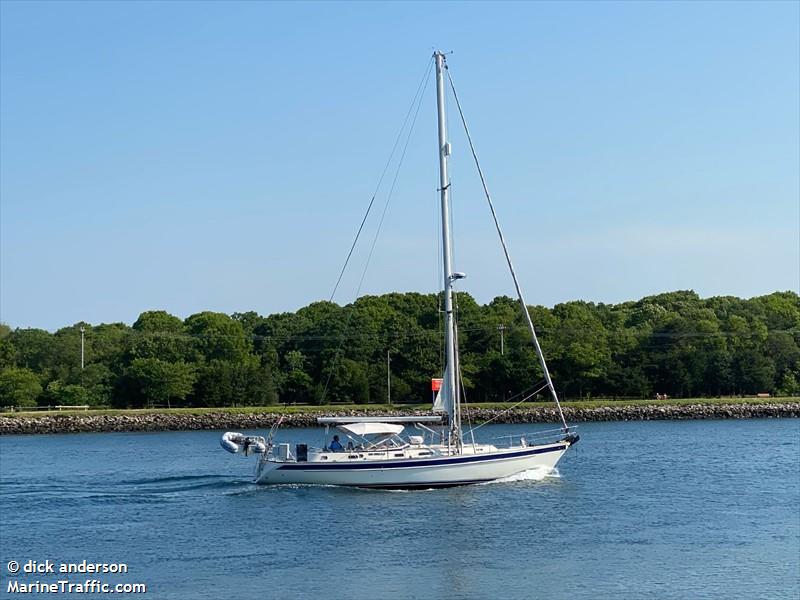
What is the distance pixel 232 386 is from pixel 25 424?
24.0 m

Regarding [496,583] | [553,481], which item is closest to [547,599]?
[496,583]

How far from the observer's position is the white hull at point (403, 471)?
4450 cm

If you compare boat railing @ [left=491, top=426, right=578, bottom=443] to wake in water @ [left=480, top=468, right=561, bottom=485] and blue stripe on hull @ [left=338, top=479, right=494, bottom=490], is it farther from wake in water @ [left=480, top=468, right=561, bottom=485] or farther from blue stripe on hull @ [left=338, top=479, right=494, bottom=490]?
blue stripe on hull @ [left=338, top=479, right=494, bottom=490]

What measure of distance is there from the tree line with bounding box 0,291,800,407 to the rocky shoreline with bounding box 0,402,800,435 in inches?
441

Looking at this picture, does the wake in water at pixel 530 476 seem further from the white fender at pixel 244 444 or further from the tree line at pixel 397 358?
the tree line at pixel 397 358

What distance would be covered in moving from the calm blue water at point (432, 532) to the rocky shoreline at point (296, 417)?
146 feet

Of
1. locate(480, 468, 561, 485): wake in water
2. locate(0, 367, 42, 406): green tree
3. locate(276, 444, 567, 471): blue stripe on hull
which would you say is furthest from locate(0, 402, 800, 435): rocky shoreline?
locate(276, 444, 567, 471): blue stripe on hull

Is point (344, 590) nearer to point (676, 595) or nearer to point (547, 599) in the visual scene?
point (547, 599)

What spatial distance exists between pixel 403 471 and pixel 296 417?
59.7 meters

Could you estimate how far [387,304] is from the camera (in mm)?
140375

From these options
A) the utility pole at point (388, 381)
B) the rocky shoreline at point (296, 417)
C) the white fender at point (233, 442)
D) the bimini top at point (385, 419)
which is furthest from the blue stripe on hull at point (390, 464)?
the utility pole at point (388, 381)

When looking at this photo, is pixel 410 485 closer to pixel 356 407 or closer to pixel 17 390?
pixel 356 407

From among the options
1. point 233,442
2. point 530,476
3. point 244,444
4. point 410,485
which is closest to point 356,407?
point 233,442

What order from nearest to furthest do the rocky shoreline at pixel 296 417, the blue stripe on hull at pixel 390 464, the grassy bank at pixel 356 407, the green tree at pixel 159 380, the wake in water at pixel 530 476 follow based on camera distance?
the blue stripe on hull at pixel 390 464 < the wake in water at pixel 530 476 < the rocky shoreline at pixel 296 417 < the grassy bank at pixel 356 407 < the green tree at pixel 159 380
